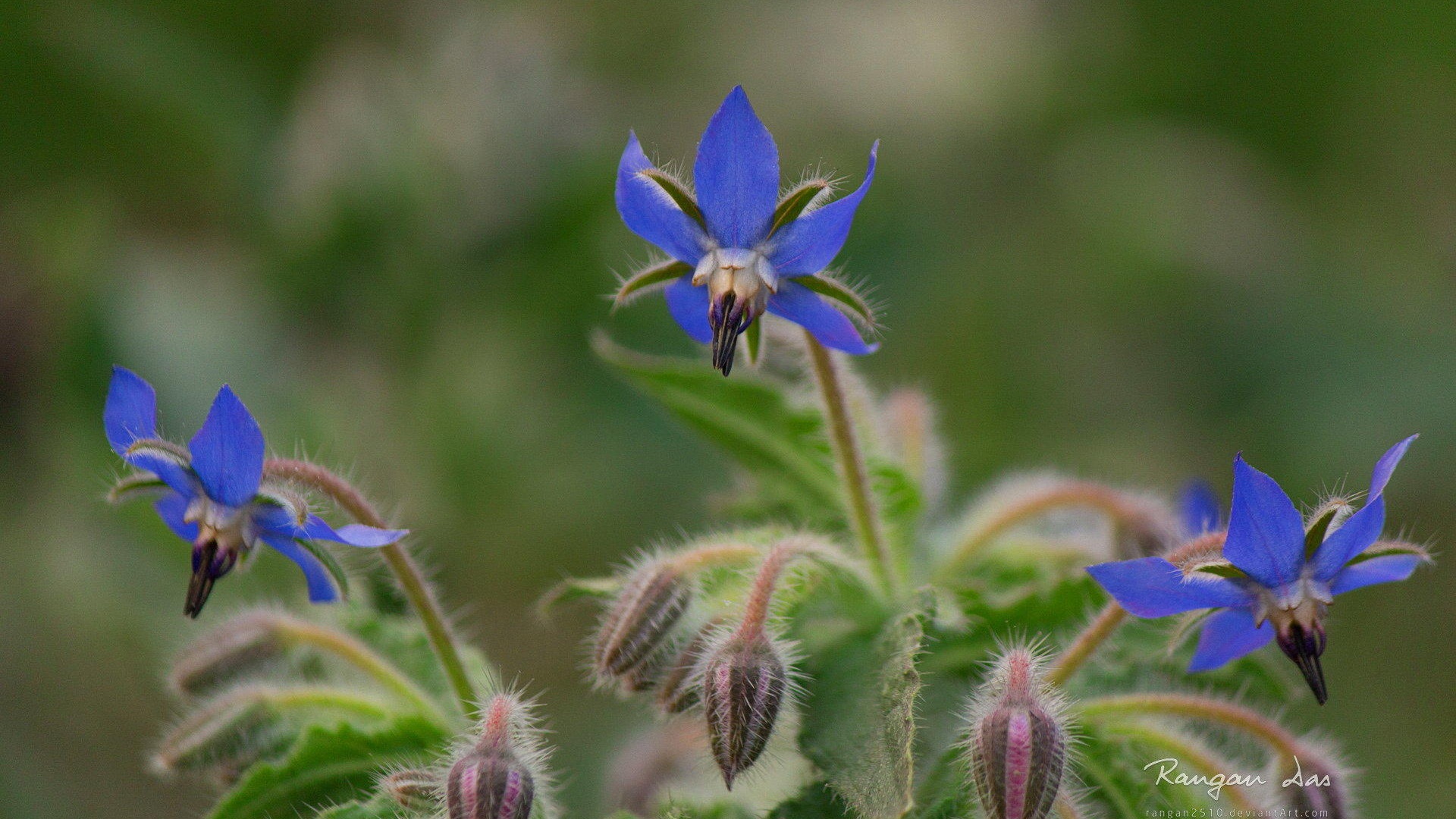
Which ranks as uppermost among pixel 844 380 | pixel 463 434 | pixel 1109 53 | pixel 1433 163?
pixel 1109 53

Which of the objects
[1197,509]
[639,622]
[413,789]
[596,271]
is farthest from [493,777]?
[596,271]

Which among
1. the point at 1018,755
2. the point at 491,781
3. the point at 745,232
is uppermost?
the point at 745,232

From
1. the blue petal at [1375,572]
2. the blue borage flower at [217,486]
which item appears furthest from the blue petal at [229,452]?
the blue petal at [1375,572]

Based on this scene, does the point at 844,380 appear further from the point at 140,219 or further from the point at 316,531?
the point at 140,219

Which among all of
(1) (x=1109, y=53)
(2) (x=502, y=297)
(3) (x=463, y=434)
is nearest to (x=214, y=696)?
(3) (x=463, y=434)

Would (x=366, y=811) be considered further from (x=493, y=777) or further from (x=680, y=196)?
(x=680, y=196)

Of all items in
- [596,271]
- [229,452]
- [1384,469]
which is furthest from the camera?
[596,271]

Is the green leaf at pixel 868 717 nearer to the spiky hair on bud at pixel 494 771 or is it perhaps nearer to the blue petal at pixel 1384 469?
the spiky hair on bud at pixel 494 771
